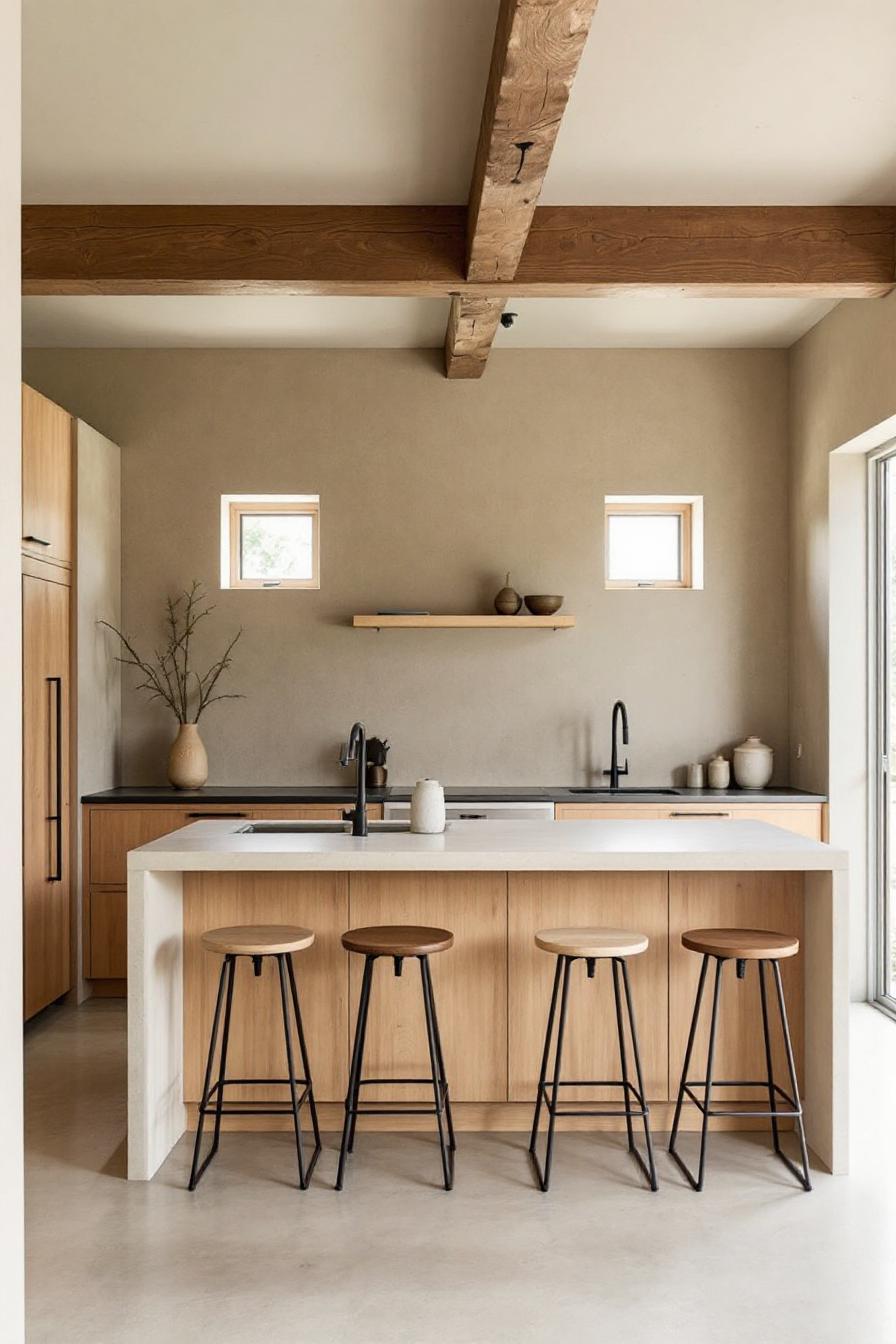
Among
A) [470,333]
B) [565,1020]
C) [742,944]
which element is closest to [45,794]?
[565,1020]

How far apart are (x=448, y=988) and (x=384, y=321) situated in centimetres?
327

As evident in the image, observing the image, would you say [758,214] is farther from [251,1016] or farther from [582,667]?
[251,1016]

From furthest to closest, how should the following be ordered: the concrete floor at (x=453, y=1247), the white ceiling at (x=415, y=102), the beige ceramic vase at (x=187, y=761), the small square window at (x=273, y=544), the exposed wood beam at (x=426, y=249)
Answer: the small square window at (x=273, y=544) < the beige ceramic vase at (x=187, y=761) < the exposed wood beam at (x=426, y=249) < the white ceiling at (x=415, y=102) < the concrete floor at (x=453, y=1247)

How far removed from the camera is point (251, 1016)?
12.2 ft

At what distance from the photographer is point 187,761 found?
5.68 metres

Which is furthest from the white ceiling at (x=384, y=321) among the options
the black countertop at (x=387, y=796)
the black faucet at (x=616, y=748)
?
the black countertop at (x=387, y=796)

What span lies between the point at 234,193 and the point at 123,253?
0.47 m

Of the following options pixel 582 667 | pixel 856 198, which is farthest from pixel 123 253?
pixel 582 667

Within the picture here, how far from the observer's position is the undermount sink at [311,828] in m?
3.99

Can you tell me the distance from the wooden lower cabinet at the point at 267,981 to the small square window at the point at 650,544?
3050 mm

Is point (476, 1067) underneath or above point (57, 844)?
underneath

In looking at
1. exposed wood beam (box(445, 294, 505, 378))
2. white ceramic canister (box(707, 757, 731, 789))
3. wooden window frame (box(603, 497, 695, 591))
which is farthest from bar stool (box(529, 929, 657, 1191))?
wooden window frame (box(603, 497, 695, 591))

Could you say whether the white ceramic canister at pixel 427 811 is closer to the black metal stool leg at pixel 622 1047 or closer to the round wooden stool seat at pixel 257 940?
the round wooden stool seat at pixel 257 940

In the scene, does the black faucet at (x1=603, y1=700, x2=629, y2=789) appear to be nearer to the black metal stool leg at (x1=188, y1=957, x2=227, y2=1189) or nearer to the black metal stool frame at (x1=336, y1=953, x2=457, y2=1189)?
the black metal stool frame at (x1=336, y1=953, x2=457, y2=1189)
